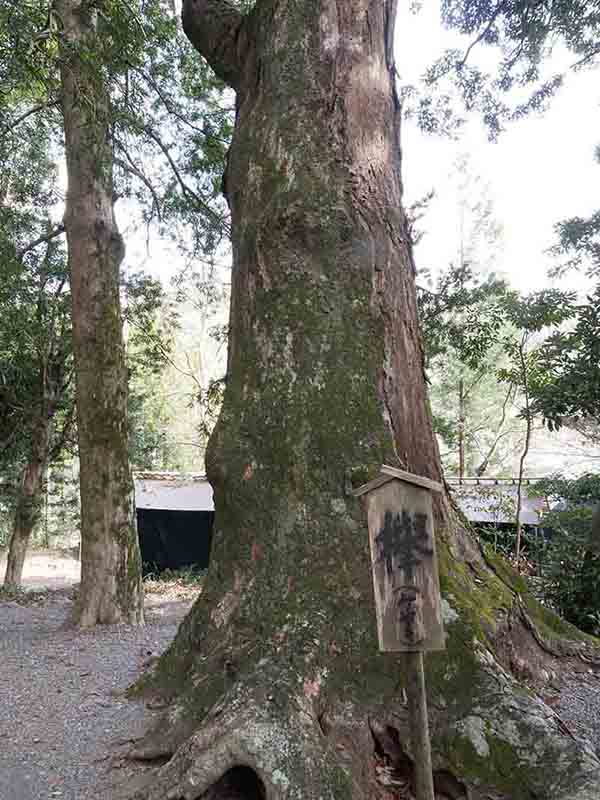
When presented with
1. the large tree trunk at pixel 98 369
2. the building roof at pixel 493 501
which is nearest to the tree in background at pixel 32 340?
the large tree trunk at pixel 98 369

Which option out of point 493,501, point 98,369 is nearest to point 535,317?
point 98,369

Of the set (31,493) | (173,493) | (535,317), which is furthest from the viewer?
(173,493)

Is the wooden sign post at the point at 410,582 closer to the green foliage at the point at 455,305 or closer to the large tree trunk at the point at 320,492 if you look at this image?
the large tree trunk at the point at 320,492

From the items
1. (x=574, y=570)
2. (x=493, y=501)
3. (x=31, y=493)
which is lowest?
(x=574, y=570)

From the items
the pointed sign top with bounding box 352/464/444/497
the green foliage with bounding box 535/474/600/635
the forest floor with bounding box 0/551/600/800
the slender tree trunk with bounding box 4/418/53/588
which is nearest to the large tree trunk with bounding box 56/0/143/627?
the forest floor with bounding box 0/551/600/800

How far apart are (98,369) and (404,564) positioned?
4.80 metres

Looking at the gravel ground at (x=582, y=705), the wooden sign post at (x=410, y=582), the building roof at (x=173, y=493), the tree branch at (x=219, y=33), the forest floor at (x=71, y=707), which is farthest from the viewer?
the building roof at (x=173, y=493)

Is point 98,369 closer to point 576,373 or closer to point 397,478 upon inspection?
point 576,373

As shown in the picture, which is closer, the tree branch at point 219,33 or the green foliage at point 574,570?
the tree branch at point 219,33

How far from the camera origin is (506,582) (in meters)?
3.70

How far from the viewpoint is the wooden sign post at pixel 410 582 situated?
209 centimetres

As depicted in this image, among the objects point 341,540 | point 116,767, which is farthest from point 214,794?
point 341,540

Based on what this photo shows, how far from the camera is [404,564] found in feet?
6.94

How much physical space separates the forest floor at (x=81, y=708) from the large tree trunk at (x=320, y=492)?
0.76 feet
